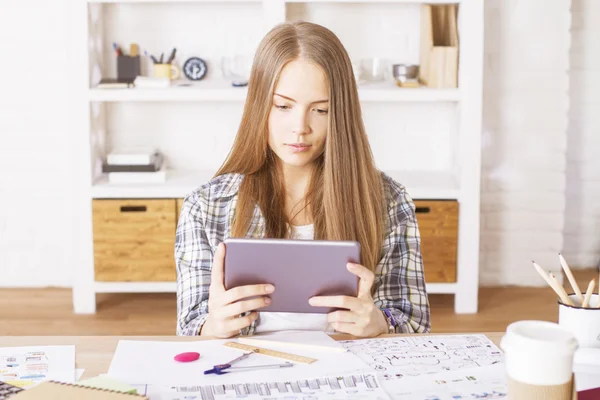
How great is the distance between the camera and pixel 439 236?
3639mm

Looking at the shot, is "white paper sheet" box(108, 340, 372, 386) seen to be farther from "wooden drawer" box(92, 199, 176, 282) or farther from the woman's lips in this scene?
"wooden drawer" box(92, 199, 176, 282)

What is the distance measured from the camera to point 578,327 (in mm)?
1359

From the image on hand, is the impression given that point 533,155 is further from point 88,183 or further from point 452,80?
point 88,183

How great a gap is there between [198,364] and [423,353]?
37 cm

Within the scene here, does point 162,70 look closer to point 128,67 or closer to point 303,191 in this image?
point 128,67

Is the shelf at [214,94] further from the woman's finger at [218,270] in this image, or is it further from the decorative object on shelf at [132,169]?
the woman's finger at [218,270]

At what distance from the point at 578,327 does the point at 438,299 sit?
A: 2.55m

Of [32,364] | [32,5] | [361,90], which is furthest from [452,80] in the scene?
[32,364]

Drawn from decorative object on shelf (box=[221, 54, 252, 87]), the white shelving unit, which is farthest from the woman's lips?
decorative object on shelf (box=[221, 54, 252, 87])

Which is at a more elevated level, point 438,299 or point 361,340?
point 361,340

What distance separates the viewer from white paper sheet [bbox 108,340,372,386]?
4.31 ft

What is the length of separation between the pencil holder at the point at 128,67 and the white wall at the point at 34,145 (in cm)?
25

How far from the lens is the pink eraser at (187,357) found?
4.54 ft

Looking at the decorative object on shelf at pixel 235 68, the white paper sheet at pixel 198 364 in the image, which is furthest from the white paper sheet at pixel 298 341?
the decorative object on shelf at pixel 235 68
